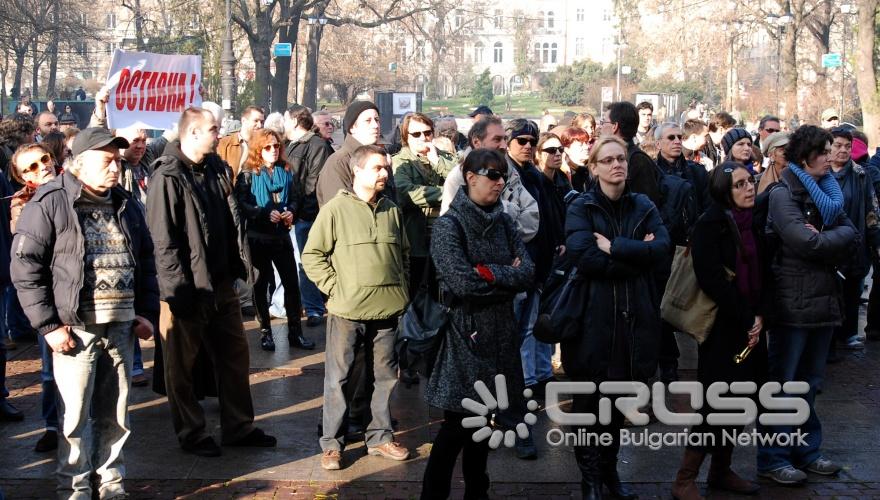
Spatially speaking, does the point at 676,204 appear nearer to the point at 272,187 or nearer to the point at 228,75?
the point at 272,187

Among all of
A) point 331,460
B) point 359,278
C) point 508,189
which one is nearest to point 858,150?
point 508,189

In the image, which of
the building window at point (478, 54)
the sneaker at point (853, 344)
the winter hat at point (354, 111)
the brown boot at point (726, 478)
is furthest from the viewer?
the building window at point (478, 54)

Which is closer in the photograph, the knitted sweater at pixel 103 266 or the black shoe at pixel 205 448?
the knitted sweater at pixel 103 266

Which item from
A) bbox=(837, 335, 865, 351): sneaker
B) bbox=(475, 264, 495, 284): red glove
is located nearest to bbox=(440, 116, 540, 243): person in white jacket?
bbox=(475, 264, 495, 284): red glove

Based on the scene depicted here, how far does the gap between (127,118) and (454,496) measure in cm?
635

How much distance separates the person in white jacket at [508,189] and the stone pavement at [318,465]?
1.41 m

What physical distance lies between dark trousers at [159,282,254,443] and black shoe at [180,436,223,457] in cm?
3

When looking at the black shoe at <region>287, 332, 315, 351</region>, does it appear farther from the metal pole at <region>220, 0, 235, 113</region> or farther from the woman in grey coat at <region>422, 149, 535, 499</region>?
the metal pole at <region>220, 0, 235, 113</region>

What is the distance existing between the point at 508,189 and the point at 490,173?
1527mm

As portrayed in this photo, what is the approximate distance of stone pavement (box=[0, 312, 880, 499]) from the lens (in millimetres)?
6191

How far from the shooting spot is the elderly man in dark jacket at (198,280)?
6.39 metres

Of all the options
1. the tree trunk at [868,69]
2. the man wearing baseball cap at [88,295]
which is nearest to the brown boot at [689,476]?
the man wearing baseball cap at [88,295]

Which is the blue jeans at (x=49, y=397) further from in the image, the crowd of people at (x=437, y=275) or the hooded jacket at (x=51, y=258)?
the hooded jacket at (x=51, y=258)

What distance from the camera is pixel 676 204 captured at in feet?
26.0
